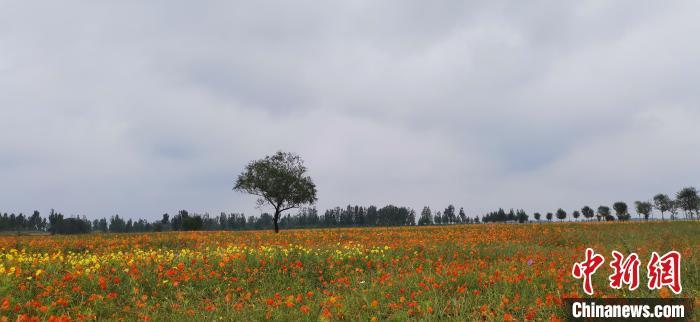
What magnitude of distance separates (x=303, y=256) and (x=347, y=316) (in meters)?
5.66

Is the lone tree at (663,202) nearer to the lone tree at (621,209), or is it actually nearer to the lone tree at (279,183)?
the lone tree at (621,209)

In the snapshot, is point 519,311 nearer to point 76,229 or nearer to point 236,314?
point 236,314

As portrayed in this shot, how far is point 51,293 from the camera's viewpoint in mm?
8586

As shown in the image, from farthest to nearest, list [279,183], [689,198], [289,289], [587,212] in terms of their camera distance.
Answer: [587,212]
[689,198]
[279,183]
[289,289]

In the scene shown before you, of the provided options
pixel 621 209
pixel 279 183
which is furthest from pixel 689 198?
pixel 279 183

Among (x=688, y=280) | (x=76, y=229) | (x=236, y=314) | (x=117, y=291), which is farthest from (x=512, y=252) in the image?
(x=76, y=229)

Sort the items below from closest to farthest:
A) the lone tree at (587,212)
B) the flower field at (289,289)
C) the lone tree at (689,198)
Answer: the flower field at (289,289), the lone tree at (689,198), the lone tree at (587,212)

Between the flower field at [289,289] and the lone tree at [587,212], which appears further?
the lone tree at [587,212]

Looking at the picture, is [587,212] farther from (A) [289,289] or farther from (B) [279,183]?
(A) [289,289]

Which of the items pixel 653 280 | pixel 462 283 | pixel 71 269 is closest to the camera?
pixel 653 280

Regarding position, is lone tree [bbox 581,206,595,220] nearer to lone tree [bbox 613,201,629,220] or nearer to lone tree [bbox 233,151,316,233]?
lone tree [bbox 613,201,629,220]

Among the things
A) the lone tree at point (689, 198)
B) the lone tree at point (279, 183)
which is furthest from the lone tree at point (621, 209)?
the lone tree at point (279, 183)

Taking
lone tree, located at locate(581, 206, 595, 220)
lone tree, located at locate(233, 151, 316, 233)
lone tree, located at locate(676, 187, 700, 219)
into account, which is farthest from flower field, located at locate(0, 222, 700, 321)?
lone tree, located at locate(581, 206, 595, 220)

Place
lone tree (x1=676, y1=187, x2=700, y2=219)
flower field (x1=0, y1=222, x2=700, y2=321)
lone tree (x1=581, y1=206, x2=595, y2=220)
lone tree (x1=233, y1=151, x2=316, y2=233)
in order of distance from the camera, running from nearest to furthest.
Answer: flower field (x1=0, y1=222, x2=700, y2=321), lone tree (x1=233, y1=151, x2=316, y2=233), lone tree (x1=676, y1=187, x2=700, y2=219), lone tree (x1=581, y1=206, x2=595, y2=220)
